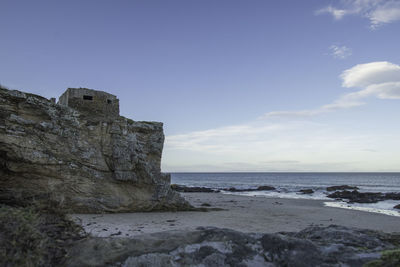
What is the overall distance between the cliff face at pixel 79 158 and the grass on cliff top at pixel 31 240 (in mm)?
6863

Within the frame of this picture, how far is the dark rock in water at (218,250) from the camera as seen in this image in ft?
9.05

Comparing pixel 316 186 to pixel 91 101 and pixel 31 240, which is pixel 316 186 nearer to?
pixel 91 101

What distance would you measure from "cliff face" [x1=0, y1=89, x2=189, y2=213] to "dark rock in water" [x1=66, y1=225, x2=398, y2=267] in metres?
7.41

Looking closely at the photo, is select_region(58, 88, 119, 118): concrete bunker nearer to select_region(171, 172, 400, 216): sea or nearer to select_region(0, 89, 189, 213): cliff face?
select_region(0, 89, 189, 213): cliff face

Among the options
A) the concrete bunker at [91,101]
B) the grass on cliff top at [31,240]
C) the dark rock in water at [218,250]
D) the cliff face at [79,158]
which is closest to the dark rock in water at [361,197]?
the cliff face at [79,158]

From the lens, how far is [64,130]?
1159 cm

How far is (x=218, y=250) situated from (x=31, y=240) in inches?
75.4

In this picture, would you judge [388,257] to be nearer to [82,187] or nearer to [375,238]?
[375,238]

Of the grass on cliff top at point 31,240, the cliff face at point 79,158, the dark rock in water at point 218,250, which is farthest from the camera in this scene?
the cliff face at point 79,158

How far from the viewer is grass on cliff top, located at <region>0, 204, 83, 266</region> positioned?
2.47m

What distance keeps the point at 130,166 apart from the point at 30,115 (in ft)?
15.7

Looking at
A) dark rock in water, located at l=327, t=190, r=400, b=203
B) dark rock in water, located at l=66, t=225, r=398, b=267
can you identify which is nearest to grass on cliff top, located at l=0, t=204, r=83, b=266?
dark rock in water, located at l=66, t=225, r=398, b=267

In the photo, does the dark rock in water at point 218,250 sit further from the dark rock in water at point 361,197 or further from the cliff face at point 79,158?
the dark rock in water at point 361,197

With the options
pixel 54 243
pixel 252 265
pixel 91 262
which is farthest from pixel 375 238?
A: pixel 54 243
